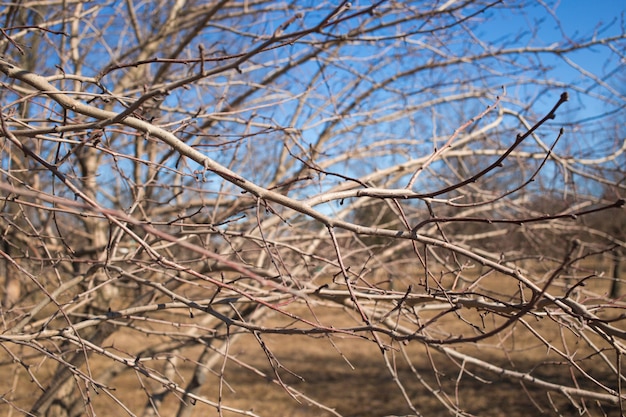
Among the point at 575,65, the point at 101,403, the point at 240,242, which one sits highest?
the point at 575,65

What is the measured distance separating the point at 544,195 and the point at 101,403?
7.68 metres

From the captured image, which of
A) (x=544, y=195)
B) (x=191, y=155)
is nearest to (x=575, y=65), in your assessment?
(x=544, y=195)

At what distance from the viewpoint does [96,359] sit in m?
10.9

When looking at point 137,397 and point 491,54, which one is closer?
point 491,54

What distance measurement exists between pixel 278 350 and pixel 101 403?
5.07 m

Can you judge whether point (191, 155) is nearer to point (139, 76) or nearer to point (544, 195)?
point (139, 76)

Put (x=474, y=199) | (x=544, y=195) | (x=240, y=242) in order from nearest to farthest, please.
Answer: (x=240, y=242) < (x=544, y=195) < (x=474, y=199)

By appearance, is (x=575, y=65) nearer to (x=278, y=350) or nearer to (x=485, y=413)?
(x=485, y=413)

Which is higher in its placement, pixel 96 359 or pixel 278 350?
pixel 278 350

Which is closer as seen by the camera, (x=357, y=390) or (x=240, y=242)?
(x=240, y=242)

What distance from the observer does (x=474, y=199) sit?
552 centimetres

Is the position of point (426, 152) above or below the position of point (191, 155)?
above

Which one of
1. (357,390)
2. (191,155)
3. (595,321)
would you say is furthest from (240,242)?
(357,390)

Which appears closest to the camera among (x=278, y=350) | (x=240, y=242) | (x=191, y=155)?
(x=191, y=155)
